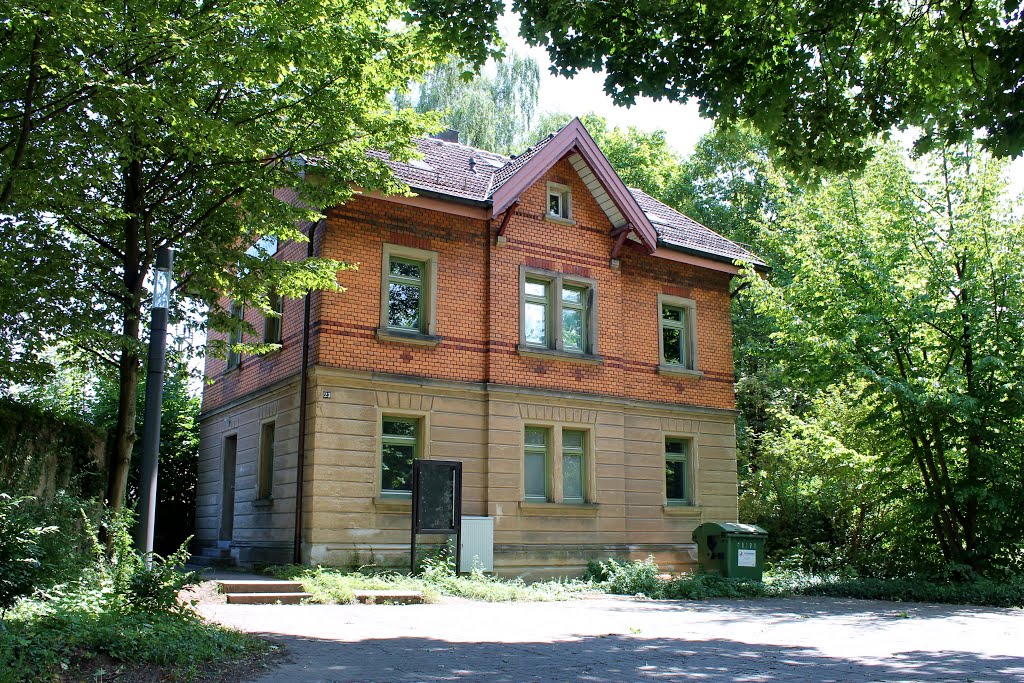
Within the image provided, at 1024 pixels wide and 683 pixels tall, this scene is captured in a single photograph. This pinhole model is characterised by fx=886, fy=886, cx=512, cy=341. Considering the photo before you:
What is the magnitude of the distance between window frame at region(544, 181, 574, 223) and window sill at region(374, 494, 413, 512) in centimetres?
722

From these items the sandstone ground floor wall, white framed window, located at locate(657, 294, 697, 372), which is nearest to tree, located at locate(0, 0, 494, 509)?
the sandstone ground floor wall

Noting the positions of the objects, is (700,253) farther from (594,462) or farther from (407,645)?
(407,645)

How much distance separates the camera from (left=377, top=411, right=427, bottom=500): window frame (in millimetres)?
16922

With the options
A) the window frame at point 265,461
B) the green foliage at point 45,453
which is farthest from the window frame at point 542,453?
the green foliage at point 45,453

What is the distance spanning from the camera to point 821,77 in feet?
31.6

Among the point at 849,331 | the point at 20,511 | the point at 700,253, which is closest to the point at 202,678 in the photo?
the point at 20,511

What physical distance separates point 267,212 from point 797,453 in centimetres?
1678

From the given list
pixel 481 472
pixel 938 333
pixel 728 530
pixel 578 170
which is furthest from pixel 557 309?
pixel 938 333

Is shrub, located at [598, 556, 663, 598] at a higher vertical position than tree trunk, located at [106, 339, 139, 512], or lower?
lower

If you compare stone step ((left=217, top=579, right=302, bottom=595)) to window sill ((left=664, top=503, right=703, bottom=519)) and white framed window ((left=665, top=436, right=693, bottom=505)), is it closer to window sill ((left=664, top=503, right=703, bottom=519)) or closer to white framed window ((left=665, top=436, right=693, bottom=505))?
window sill ((left=664, top=503, right=703, bottom=519))

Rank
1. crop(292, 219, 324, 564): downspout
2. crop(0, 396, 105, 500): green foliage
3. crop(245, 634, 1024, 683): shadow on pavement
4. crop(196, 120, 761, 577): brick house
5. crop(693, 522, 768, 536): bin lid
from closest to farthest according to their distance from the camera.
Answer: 1. crop(245, 634, 1024, 683): shadow on pavement
2. crop(0, 396, 105, 500): green foliage
3. crop(292, 219, 324, 564): downspout
4. crop(196, 120, 761, 577): brick house
5. crop(693, 522, 768, 536): bin lid

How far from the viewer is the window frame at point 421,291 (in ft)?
57.4

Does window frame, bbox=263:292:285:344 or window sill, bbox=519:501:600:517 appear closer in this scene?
window sill, bbox=519:501:600:517

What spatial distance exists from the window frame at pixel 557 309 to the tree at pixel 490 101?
14.2m
